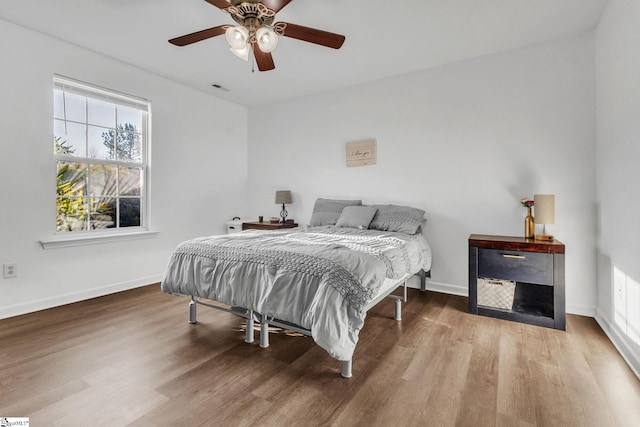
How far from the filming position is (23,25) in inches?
110

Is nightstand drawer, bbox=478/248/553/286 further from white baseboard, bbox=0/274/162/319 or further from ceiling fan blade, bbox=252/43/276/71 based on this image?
white baseboard, bbox=0/274/162/319

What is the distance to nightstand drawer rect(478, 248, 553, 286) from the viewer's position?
258 cm


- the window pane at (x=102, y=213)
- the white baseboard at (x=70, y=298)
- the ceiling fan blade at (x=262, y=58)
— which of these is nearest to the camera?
the ceiling fan blade at (x=262, y=58)

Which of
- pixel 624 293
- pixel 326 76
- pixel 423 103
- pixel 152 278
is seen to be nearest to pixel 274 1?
pixel 326 76

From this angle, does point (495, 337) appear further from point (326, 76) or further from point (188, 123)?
point (188, 123)

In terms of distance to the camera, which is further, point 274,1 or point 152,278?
point 152,278

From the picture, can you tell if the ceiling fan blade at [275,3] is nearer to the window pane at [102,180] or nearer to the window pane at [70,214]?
the window pane at [102,180]

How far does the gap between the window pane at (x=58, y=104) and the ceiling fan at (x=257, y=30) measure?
5.70 feet

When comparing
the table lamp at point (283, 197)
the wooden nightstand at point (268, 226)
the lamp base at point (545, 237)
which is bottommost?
the lamp base at point (545, 237)

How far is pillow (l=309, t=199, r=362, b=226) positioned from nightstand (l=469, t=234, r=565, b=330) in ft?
5.17

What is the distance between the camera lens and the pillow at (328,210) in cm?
390

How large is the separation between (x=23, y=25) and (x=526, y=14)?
4.39m

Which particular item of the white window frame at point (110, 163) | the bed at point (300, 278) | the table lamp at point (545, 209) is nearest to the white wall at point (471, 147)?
the table lamp at point (545, 209)

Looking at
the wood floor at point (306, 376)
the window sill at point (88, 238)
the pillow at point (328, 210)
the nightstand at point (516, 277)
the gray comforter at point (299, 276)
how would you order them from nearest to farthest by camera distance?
1. the wood floor at point (306, 376)
2. the gray comforter at point (299, 276)
3. the nightstand at point (516, 277)
4. the window sill at point (88, 238)
5. the pillow at point (328, 210)
